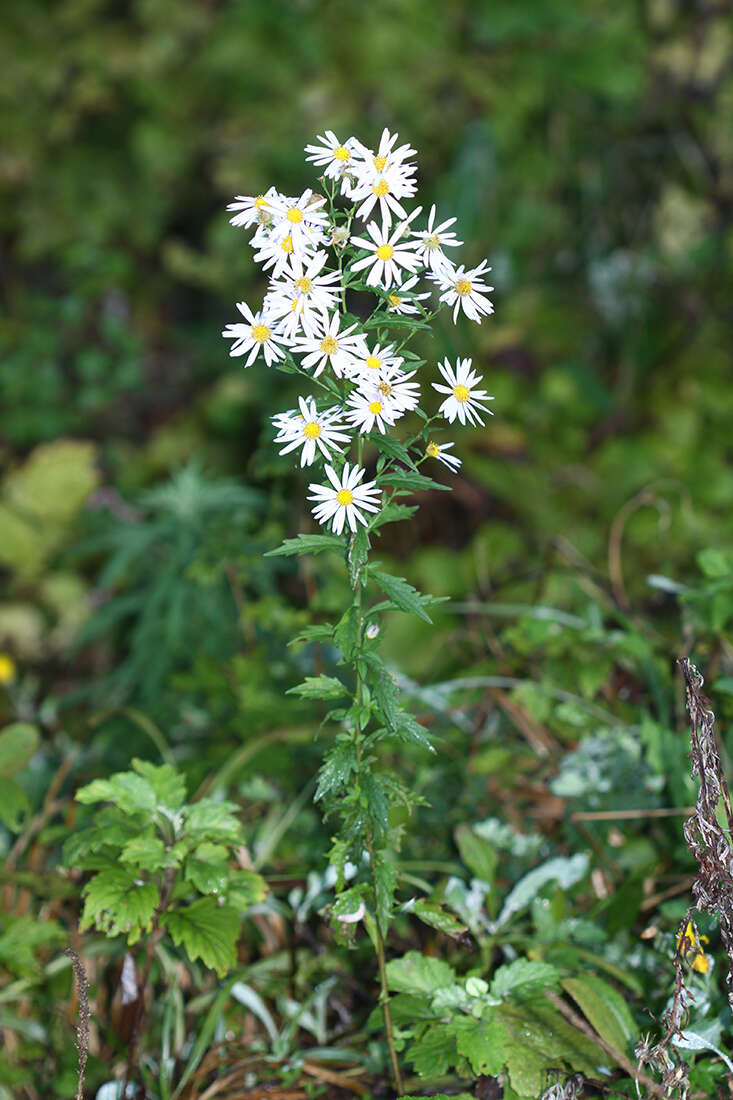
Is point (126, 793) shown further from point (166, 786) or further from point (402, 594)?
point (402, 594)

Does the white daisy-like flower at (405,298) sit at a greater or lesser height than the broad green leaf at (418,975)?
greater

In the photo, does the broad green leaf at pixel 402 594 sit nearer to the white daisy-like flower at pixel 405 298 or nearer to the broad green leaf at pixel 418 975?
the white daisy-like flower at pixel 405 298

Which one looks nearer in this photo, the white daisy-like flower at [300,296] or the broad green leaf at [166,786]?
the white daisy-like flower at [300,296]

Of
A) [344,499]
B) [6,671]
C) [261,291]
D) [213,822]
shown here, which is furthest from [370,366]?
[261,291]

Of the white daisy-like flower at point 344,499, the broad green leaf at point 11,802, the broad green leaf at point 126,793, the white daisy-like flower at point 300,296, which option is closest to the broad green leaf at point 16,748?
the broad green leaf at point 11,802

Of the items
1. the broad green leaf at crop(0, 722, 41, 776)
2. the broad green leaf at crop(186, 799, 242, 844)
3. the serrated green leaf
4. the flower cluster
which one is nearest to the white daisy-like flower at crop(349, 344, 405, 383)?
the flower cluster

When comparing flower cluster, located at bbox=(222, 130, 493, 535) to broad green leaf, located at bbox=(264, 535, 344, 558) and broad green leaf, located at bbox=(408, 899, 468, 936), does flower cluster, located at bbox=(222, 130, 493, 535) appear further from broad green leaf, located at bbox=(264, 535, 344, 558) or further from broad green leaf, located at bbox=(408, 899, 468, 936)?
broad green leaf, located at bbox=(408, 899, 468, 936)

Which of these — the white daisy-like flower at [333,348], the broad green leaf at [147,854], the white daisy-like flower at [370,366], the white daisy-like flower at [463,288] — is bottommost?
the broad green leaf at [147,854]
